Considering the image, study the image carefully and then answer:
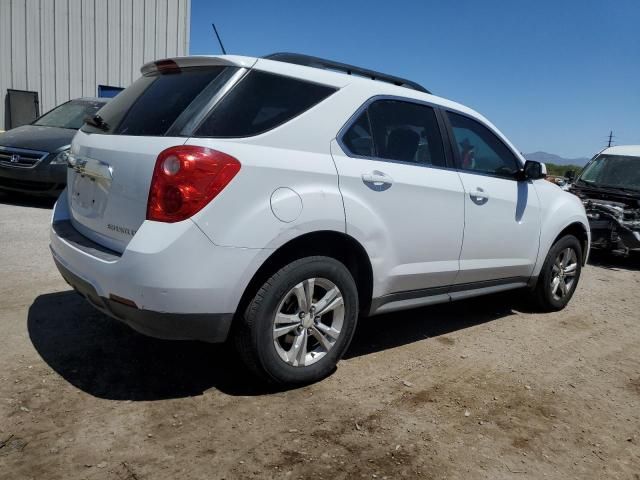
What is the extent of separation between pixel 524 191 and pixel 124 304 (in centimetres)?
337

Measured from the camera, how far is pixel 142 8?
2045cm

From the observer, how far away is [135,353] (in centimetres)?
345

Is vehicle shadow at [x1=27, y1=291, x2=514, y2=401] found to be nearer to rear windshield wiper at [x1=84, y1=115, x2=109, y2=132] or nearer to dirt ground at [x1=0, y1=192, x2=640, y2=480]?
dirt ground at [x1=0, y1=192, x2=640, y2=480]

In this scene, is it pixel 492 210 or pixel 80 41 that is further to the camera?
pixel 80 41

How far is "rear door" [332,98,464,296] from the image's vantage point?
10.5 ft

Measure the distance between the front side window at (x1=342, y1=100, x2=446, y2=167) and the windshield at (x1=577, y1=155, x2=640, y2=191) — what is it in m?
6.18

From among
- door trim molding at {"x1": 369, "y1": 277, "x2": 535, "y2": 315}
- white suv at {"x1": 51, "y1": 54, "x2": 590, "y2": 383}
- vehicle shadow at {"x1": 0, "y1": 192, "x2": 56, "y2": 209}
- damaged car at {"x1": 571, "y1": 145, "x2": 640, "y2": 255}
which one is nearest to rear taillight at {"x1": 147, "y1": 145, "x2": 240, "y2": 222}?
white suv at {"x1": 51, "y1": 54, "x2": 590, "y2": 383}

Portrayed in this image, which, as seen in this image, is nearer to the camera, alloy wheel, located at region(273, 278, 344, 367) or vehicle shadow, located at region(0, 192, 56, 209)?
alloy wheel, located at region(273, 278, 344, 367)

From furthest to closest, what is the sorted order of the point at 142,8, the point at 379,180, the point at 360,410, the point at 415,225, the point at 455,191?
Answer: the point at 142,8 < the point at 455,191 < the point at 415,225 < the point at 379,180 < the point at 360,410

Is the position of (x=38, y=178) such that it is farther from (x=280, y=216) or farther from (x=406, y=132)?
(x=280, y=216)

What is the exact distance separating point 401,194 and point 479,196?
916 mm

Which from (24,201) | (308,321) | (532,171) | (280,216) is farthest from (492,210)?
(24,201)

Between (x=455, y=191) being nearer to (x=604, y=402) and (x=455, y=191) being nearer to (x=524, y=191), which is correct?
(x=524, y=191)

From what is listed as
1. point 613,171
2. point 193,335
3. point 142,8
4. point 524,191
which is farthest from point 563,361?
point 142,8
